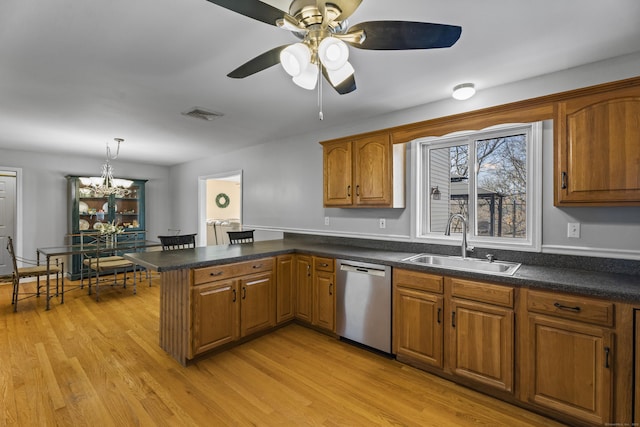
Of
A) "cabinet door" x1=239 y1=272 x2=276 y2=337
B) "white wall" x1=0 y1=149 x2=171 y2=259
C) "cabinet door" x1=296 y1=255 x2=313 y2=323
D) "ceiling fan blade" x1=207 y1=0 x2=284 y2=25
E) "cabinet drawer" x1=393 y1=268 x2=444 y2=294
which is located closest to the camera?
"ceiling fan blade" x1=207 y1=0 x2=284 y2=25

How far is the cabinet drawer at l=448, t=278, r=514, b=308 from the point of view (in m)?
2.00

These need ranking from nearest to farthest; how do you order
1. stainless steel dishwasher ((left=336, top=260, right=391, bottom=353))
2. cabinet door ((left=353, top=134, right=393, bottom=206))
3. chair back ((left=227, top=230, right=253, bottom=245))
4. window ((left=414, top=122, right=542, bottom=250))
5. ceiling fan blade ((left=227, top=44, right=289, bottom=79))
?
ceiling fan blade ((left=227, top=44, right=289, bottom=79)) → window ((left=414, top=122, right=542, bottom=250)) → stainless steel dishwasher ((left=336, top=260, right=391, bottom=353)) → cabinet door ((left=353, top=134, right=393, bottom=206)) → chair back ((left=227, top=230, right=253, bottom=245))

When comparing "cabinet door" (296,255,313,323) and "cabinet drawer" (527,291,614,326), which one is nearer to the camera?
"cabinet drawer" (527,291,614,326)

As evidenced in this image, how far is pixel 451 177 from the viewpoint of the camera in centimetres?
297

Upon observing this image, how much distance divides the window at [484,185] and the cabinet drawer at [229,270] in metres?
1.59

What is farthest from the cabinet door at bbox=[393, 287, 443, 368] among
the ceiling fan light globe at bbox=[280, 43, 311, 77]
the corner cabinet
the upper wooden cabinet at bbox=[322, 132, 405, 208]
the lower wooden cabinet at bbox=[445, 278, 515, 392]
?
the corner cabinet

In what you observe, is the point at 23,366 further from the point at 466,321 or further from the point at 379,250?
the point at 466,321

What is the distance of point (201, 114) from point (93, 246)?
9.80ft

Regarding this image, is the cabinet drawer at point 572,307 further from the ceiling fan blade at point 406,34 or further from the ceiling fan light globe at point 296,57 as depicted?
the ceiling fan light globe at point 296,57

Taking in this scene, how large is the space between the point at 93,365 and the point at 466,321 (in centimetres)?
299

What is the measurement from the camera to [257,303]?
296 cm

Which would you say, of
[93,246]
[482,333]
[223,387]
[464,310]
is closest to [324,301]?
[223,387]

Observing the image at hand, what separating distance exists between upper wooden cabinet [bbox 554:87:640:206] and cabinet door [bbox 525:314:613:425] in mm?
852

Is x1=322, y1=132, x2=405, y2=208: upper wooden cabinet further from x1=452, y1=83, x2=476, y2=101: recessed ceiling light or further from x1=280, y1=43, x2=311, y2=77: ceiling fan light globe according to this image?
x1=280, y1=43, x2=311, y2=77: ceiling fan light globe
